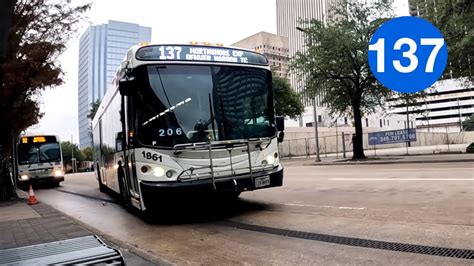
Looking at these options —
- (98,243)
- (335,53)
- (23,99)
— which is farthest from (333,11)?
(98,243)

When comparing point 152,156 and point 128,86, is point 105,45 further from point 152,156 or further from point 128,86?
point 152,156

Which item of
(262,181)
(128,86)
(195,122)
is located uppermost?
(128,86)

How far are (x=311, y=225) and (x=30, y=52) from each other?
14.6 metres

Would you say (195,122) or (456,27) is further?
(456,27)

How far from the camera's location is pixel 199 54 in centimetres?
872

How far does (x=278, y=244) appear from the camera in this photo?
6.18 meters

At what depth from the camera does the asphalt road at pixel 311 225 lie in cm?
557

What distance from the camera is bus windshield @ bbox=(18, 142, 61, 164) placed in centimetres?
2377

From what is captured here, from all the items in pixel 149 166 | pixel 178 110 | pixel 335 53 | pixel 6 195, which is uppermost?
pixel 335 53

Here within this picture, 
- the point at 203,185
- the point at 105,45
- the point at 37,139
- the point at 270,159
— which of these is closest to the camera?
the point at 203,185

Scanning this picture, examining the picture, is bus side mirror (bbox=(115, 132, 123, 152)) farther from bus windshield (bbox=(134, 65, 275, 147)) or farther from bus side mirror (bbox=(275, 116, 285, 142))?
bus side mirror (bbox=(275, 116, 285, 142))

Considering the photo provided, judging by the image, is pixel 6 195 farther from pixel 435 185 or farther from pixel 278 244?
pixel 435 185

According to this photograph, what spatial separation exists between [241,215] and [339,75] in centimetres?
1989

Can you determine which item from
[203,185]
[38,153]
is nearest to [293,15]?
[38,153]
